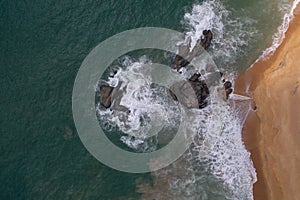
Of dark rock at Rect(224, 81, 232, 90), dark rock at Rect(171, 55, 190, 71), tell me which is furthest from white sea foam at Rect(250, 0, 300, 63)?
dark rock at Rect(171, 55, 190, 71)

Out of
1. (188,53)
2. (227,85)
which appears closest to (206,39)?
(188,53)

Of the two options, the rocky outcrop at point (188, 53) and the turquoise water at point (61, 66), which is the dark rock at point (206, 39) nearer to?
the rocky outcrop at point (188, 53)

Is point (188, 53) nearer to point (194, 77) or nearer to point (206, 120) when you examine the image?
point (194, 77)

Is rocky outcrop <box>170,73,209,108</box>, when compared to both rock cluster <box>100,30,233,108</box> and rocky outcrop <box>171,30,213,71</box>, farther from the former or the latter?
rocky outcrop <box>171,30,213,71</box>

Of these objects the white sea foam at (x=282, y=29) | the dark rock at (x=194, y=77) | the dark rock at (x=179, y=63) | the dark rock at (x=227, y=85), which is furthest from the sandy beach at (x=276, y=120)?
the dark rock at (x=179, y=63)

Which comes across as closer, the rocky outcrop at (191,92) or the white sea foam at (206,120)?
the white sea foam at (206,120)

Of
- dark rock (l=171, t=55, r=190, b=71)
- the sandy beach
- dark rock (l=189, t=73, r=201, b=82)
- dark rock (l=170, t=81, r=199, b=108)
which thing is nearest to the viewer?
the sandy beach
